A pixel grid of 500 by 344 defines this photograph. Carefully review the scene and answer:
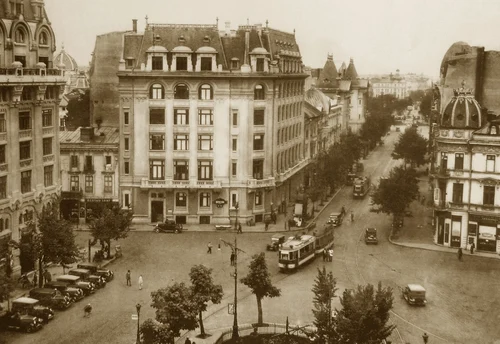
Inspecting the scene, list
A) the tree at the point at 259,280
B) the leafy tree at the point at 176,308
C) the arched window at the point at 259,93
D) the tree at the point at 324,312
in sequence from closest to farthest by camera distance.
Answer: the tree at the point at 324,312 → the leafy tree at the point at 176,308 → the tree at the point at 259,280 → the arched window at the point at 259,93

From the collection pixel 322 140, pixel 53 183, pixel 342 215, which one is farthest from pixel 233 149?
pixel 322 140

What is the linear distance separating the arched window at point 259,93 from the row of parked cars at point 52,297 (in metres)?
30.9

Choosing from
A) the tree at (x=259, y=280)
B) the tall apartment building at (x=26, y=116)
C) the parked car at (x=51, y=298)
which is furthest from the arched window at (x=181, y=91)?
the tree at (x=259, y=280)

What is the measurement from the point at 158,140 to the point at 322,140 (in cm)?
4674

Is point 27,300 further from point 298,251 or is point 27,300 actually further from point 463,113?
point 463,113

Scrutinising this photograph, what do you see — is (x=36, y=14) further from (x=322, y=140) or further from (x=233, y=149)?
(x=322, y=140)

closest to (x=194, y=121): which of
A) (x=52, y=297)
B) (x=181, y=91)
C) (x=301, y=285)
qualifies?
(x=181, y=91)

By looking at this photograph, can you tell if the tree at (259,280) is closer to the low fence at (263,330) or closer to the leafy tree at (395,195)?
the low fence at (263,330)

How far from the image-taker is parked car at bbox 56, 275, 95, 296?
55.5 metres

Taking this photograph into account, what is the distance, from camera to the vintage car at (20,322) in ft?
156

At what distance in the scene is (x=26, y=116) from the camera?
63781mm

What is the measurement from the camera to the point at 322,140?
406ft

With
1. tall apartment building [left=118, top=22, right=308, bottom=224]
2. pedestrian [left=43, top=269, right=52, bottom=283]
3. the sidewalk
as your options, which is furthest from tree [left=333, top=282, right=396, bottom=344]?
tall apartment building [left=118, top=22, right=308, bottom=224]

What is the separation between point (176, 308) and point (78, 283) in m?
15.9
